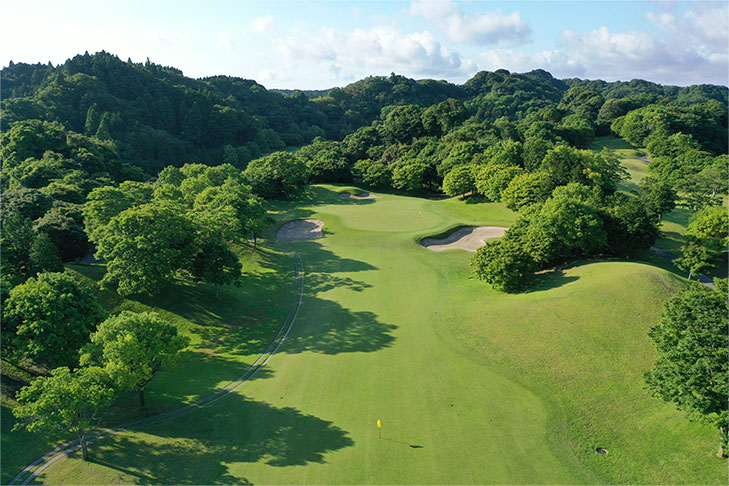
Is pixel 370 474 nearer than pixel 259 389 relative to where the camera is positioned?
Yes

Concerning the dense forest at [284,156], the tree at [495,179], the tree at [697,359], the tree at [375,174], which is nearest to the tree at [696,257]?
the dense forest at [284,156]

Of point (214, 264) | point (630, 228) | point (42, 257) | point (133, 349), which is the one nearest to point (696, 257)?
point (630, 228)

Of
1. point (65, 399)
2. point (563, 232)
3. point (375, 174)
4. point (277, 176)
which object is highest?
point (375, 174)

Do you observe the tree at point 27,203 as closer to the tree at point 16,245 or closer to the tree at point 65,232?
the tree at point 65,232

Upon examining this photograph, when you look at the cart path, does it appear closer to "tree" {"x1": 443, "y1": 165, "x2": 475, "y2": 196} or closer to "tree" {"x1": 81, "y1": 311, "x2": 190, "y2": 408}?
"tree" {"x1": 81, "y1": 311, "x2": 190, "y2": 408}

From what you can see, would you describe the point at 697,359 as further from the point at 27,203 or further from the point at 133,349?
the point at 27,203

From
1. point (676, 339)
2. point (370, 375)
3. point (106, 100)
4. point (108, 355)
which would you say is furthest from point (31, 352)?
point (106, 100)

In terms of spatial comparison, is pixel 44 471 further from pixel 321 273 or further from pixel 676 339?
pixel 676 339
